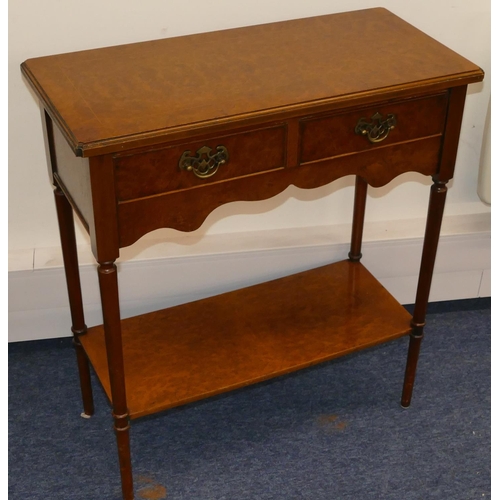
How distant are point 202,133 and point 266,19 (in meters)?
0.74

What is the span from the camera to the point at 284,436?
7.57ft

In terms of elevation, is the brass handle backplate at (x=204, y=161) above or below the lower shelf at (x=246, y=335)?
above

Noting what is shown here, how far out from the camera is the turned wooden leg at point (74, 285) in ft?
6.59

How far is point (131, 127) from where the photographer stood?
1583mm

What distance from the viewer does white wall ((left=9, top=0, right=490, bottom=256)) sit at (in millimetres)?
2119

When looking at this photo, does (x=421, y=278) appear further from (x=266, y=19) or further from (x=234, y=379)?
(x=266, y=19)

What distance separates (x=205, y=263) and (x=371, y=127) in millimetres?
855

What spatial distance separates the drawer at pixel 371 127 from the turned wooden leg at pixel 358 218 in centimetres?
51

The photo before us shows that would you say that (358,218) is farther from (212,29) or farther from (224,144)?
(224,144)

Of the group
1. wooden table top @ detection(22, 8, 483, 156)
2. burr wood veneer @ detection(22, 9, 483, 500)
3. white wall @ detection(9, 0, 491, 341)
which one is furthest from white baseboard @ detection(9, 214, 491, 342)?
wooden table top @ detection(22, 8, 483, 156)

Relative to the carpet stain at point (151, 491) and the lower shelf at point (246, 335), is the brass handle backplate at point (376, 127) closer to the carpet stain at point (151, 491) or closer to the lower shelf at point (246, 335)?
the lower shelf at point (246, 335)

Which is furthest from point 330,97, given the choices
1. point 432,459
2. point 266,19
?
point 432,459

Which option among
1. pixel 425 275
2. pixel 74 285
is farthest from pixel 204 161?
pixel 425 275

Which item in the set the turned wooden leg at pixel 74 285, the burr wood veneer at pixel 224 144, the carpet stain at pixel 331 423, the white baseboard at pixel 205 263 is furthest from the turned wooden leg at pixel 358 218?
the turned wooden leg at pixel 74 285
